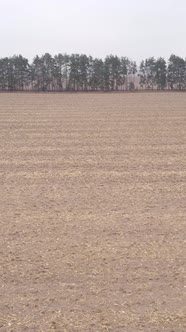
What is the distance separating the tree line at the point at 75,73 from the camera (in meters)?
102

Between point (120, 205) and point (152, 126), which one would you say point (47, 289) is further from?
point (152, 126)

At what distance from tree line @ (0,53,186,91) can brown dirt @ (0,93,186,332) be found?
293 ft

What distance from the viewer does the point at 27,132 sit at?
21406mm

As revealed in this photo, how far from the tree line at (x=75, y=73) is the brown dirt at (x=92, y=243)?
89.2 meters

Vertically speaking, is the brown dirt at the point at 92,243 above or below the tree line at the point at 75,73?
below

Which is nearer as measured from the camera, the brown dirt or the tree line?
the brown dirt

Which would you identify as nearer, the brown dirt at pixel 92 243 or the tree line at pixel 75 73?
the brown dirt at pixel 92 243

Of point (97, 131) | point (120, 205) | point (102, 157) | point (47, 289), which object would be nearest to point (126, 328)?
point (47, 289)

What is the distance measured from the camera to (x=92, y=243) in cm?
661

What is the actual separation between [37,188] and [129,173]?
2.56 meters

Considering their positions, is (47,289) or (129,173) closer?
(47,289)

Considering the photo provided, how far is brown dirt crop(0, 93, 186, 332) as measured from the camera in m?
4.70

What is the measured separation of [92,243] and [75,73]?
98.0 m

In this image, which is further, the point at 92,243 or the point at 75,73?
the point at 75,73
